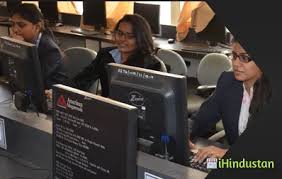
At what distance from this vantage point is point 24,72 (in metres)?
2.17

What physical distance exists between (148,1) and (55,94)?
382 cm

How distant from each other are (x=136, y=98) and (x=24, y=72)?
0.66m

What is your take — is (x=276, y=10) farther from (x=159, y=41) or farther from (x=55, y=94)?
(x=159, y=41)

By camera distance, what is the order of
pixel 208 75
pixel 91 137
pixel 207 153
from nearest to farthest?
1. pixel 91 137
2. pixel 207 153
3. pixel 208 75

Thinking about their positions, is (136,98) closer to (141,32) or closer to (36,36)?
(141,32)

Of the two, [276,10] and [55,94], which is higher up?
[276,10]

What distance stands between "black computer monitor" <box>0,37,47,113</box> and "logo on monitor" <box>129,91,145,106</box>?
54cm

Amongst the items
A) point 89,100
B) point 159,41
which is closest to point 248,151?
point 89,100

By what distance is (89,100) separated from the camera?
1527mm

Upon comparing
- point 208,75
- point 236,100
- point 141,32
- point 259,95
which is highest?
point 141,32

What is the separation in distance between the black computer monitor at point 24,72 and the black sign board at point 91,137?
495mm

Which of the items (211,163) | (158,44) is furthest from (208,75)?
(211,163)

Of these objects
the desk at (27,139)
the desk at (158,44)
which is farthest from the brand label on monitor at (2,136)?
the desk at (158,44)

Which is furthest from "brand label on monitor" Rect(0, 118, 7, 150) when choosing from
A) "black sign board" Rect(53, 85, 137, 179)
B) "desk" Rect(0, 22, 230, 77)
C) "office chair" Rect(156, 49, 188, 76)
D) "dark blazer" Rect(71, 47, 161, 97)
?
"desk" Rect(0, 22, 230, 77)
